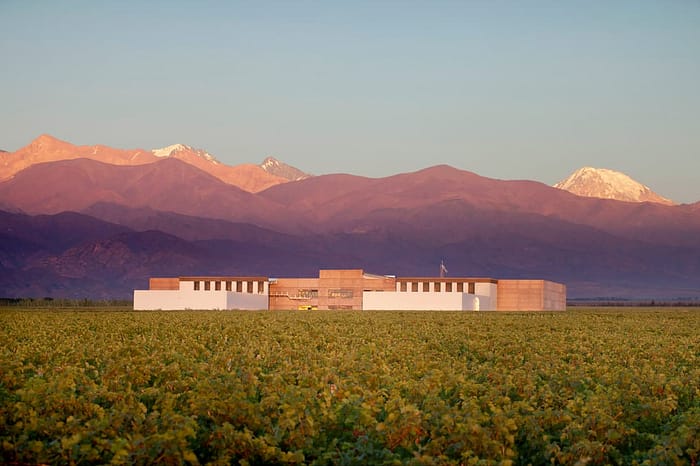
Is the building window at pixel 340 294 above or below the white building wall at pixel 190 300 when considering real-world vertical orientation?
above

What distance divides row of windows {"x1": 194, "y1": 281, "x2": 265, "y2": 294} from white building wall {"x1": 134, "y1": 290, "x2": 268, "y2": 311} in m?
5.87

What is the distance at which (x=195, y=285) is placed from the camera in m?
129

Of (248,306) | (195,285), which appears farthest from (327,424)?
(195,285)

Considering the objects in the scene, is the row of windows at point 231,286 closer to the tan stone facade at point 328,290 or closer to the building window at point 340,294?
the tan stone facade at point 328,290

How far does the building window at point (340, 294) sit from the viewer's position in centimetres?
12444

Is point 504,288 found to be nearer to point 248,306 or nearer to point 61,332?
point 248,306

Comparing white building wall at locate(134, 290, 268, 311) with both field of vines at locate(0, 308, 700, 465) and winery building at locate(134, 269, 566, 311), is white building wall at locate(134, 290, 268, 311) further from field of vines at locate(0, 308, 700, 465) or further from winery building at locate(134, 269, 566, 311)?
field of vines at locate(0, 308, 700, 465)

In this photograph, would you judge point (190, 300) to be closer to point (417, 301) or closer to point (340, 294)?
point (340, 294)

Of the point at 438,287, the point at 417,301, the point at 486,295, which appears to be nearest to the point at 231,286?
the point at 417,301

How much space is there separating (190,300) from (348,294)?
2102 cm

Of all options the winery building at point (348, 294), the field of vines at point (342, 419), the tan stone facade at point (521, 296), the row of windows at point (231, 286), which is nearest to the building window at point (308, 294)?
the winery building at point (348, 294)

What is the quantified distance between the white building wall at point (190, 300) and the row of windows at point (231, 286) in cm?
587

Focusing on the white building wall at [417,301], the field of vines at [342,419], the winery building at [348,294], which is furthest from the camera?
the winery building at [348,294]

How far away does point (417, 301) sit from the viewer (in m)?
116
